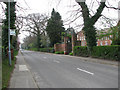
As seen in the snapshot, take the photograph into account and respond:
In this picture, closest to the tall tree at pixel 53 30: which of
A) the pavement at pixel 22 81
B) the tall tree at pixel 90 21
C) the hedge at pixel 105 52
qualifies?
the hedge at pixel 105 52

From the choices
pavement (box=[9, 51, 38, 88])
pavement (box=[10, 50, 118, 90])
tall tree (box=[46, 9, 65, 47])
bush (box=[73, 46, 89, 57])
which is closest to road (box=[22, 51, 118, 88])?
pavement (box=[10, 50, 118, 90])

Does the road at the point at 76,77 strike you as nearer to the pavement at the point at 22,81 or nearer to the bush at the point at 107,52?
the pavement at the point at 22,81

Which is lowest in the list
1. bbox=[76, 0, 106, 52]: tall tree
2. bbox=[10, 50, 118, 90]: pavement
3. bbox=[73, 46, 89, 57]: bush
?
bbox=[10, 50, 118, 90]: pavement

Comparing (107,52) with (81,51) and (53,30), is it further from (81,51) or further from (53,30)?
(53,30)

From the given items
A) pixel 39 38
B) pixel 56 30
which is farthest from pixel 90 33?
pixel 39 38

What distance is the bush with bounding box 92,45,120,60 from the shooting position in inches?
605

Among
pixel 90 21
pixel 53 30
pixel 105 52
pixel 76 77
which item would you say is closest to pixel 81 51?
pixel 90 21

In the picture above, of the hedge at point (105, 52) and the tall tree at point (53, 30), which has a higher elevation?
the tall tree at point (53, 30)

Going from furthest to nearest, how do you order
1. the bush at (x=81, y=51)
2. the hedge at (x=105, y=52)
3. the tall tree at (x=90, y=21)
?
the bush at (x=81, y=51), the tall tree at (x=90, y=21), the hedge at (x=105, y=52)

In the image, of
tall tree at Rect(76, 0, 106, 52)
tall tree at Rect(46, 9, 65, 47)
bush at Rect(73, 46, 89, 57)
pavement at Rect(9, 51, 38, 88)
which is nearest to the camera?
pavement at Rect(9, 51, 38, 88)

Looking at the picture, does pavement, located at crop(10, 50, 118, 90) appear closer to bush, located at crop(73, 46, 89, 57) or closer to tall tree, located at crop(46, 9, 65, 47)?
bush, located at crop(73, 46, 89, 57)

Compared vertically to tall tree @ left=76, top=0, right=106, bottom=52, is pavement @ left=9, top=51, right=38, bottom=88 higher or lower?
lower

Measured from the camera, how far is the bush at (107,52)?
1536 centimetres

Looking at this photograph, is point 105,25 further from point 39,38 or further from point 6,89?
point 39,38
